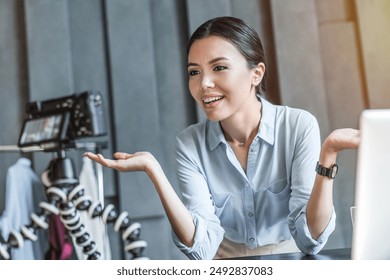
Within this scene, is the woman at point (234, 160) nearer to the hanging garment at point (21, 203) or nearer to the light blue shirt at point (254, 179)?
the light blue shirt at point (254, 179)

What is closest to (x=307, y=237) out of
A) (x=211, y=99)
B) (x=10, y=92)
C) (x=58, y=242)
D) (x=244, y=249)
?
(x=244, y=249)

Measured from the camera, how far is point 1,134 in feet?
6.32

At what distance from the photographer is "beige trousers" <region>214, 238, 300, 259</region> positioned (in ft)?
5.40

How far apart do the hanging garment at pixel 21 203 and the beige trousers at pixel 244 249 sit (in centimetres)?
65

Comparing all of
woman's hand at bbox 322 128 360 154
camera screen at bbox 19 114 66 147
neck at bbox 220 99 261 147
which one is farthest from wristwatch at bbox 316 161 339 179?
camera screen at bbox 19 114 66 147

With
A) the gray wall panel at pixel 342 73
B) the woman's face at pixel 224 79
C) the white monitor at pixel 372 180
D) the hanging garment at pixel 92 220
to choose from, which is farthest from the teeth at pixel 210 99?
the white monitor at pixel 372 180

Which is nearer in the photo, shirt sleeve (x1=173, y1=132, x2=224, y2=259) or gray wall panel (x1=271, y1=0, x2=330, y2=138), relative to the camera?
shirt sleeve (x1=173, y1=132, x2=224, y2=259)

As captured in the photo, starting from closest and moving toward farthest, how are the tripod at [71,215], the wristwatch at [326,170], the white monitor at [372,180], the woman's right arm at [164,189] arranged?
the white monitor at [372,180] < the wristwatch at [326,170] < the woman's right arm at [164,189] < the tripod at [71,215]

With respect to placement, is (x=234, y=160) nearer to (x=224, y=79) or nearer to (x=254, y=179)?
(x=254, y=179)

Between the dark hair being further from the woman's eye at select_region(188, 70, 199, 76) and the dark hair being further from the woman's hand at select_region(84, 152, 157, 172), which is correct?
the woman's hand at select_region(84, 152, 157, 172)

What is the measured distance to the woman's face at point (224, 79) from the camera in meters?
1.72

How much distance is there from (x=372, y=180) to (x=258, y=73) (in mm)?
818

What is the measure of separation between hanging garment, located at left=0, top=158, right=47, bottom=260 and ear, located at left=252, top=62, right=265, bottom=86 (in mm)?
816
